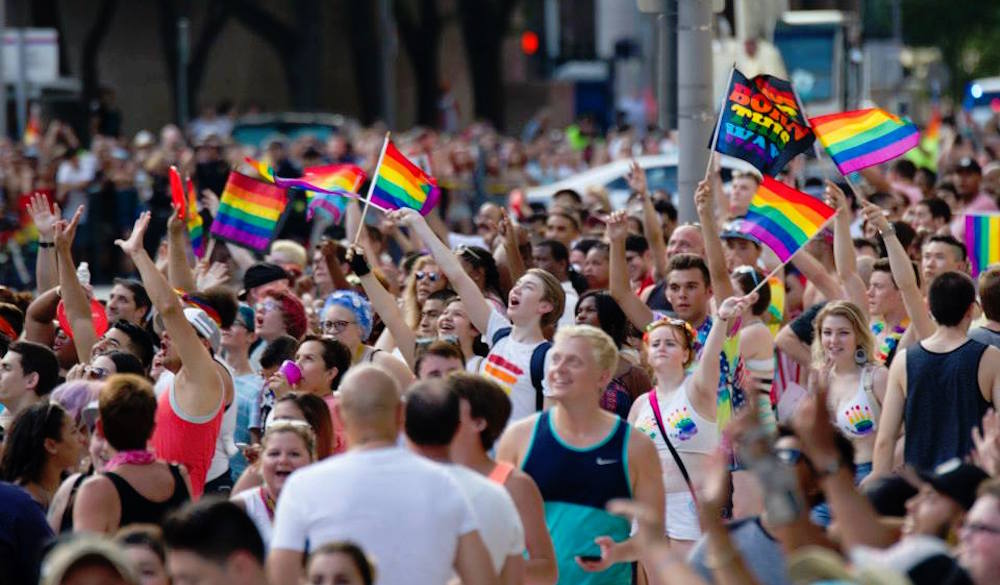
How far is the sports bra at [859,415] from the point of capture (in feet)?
30.7

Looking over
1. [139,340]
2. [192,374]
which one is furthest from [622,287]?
[192,374]

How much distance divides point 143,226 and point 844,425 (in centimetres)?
328

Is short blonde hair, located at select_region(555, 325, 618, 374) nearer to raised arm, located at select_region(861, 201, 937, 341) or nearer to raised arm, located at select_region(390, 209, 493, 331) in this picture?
raised arm, located at select_region(390, 209, 493, 331)

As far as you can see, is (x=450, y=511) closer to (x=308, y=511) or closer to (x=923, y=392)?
(x=308, y=511)

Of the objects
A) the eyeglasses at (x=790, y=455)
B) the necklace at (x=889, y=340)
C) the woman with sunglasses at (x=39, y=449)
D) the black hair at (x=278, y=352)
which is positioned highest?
the eyeglasses at (x=790, y=455)

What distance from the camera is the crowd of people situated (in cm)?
577

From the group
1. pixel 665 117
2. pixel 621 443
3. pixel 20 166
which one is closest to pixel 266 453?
pixel 621 443

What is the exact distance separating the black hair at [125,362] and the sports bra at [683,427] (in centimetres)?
212

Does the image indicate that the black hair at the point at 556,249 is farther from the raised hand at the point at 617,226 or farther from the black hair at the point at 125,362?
the black hair at the point at 125,362

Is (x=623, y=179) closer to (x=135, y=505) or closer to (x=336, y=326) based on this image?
(x=336, y=326)

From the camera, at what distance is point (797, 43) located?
124ft

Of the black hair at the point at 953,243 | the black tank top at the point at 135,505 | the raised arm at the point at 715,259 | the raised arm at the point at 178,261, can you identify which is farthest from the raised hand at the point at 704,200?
the black tank top at the point at 135,505

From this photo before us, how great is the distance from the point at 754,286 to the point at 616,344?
1.46m

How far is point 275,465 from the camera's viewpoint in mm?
7180
